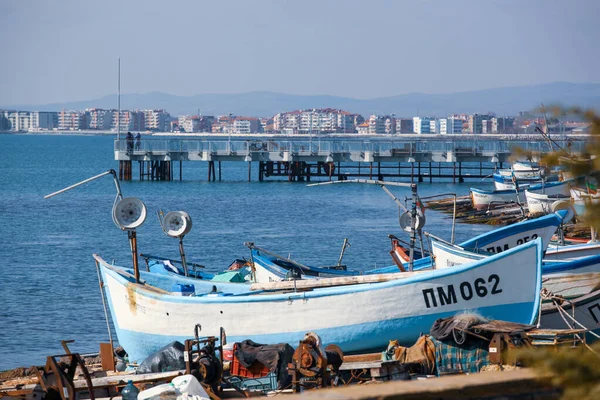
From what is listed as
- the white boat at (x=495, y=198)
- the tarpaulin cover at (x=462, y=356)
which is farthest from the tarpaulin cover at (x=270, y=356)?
the white boat at (x=495, y=198)

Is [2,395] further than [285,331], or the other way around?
[285,331]

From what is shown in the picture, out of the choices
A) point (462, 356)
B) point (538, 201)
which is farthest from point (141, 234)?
point (462, 356)

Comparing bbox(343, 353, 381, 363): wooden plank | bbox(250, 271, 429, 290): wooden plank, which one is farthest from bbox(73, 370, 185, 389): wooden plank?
bbox(250, 271, 429, 290): wooden plank

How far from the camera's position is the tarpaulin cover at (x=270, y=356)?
12.7m

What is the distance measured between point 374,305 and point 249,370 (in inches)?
98.1

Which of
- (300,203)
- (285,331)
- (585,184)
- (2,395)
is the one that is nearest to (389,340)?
(285,331)

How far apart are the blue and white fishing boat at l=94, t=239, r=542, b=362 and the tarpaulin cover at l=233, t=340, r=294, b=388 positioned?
148 centimetres

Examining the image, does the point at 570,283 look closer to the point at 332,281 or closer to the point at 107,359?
the point at 332,281

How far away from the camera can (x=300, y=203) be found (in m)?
53.9

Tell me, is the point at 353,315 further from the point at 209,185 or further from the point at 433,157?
the point at 209,185

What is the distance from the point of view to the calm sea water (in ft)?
72.7

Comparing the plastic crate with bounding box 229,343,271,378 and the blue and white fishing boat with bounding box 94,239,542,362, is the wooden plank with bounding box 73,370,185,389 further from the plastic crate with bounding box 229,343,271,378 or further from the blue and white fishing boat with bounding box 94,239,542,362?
the blue and white fishing boat with bounding box 94,239,542,362

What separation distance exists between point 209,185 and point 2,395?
55.0 meters

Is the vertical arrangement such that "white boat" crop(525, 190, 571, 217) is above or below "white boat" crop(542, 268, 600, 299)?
above
